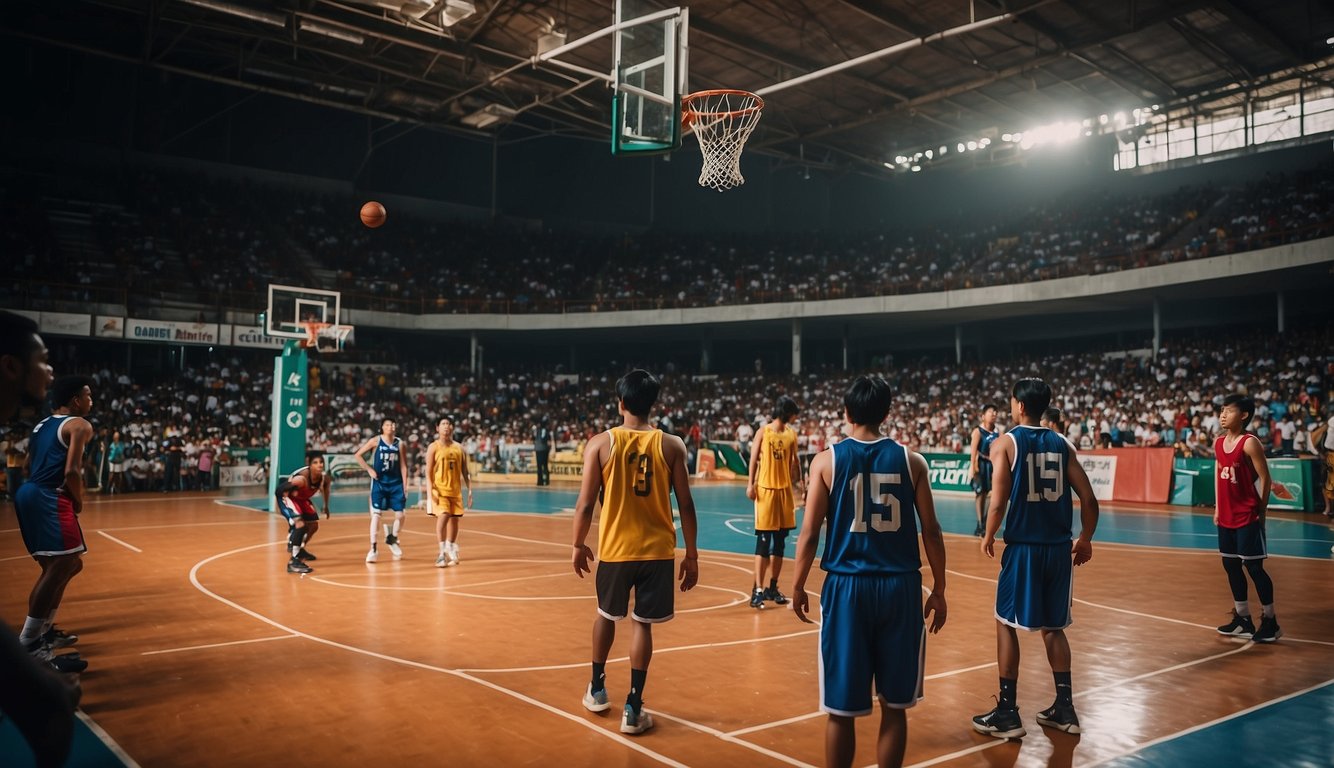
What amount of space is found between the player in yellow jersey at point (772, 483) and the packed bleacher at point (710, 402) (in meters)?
17.0

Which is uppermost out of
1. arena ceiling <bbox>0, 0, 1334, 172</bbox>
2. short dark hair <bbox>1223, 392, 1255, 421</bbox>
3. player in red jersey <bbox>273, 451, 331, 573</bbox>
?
arena ceiling <bbox>0, 0, 1334, 172</bbox>

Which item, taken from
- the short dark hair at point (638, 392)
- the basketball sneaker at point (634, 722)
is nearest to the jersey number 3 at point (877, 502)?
the short dark hair at point (638, 392)

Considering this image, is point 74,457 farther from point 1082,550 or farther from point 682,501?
point 1082,550

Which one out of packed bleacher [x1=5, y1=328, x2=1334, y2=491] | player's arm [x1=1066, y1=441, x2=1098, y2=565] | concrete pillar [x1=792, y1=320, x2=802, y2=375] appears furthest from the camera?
concrete pillar [x1=792, y1=320, x2=802, y2=375]

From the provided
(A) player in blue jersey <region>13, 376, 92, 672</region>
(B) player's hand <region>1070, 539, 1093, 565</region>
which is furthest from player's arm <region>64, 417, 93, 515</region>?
(B) player's hand <region>1070, 539, 1093, 565</region>

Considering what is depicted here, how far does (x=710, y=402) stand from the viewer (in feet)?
119

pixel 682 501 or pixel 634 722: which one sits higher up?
pixel 682 501

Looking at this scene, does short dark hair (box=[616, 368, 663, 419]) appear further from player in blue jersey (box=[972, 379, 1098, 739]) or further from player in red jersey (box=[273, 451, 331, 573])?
player in red jersey (box=[273, 451, 331, 573])

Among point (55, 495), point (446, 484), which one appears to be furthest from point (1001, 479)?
point (446, 484)

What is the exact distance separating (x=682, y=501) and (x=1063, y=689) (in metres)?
2.65

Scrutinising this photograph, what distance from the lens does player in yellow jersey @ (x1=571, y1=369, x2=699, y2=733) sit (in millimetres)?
5539

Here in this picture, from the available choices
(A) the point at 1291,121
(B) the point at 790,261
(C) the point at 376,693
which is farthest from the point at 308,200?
(A) the point at 1291,121

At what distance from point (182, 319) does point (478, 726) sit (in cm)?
3003

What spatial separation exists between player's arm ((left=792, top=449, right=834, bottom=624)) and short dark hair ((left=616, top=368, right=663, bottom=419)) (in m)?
1.50
